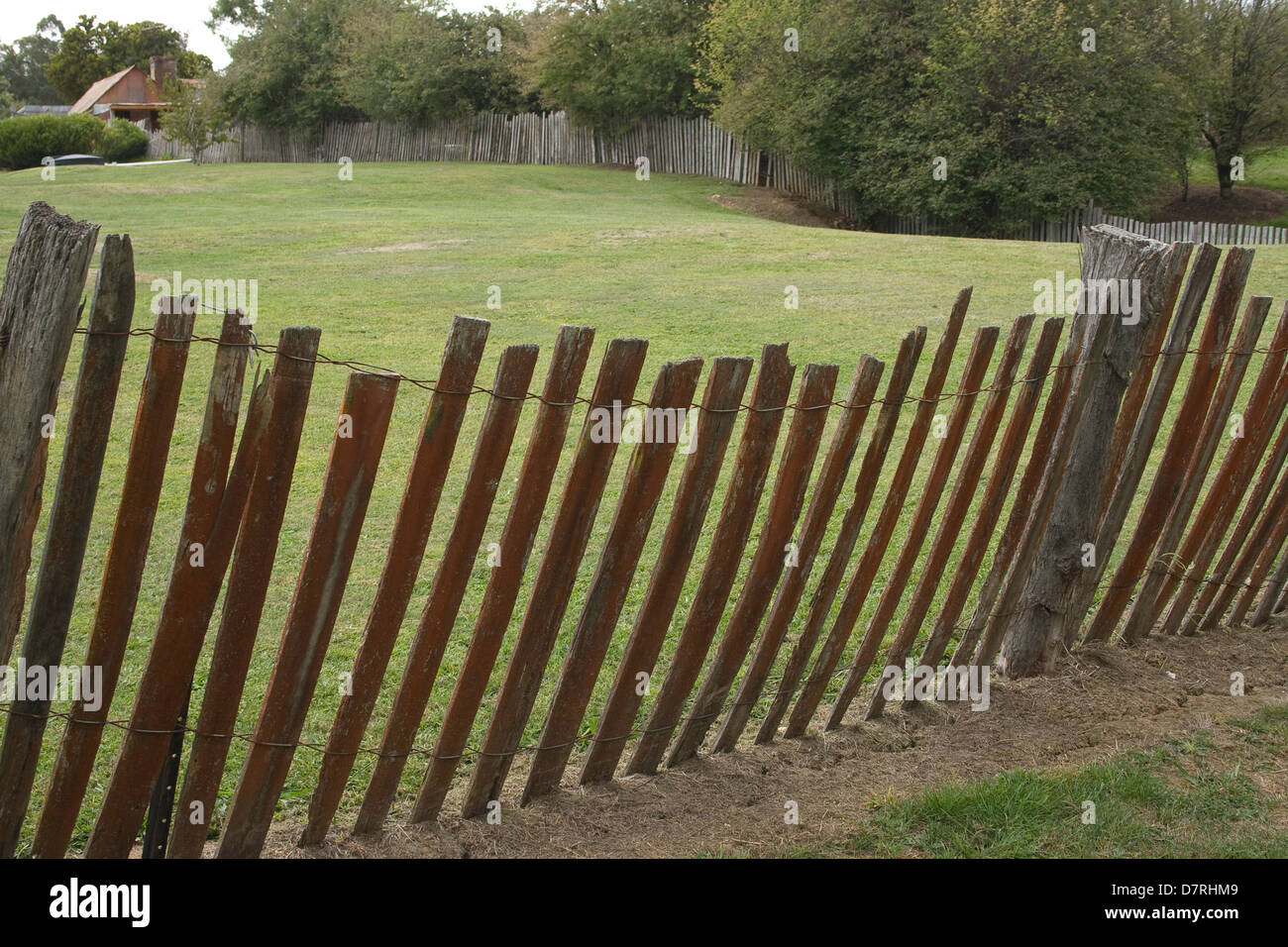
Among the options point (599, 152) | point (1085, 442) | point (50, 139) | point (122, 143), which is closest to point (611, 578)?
point (1085, 442)

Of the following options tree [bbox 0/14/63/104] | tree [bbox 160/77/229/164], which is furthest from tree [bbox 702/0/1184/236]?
tree [bbox 0/14/63/104]

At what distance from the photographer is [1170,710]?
465cm

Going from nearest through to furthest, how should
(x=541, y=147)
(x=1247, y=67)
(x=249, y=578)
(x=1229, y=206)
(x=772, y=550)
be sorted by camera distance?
(x=249, y=578)
(x=772, y=550)
(x=1247, y=67)
(x=1229, y=206)
(x=541, y=147)

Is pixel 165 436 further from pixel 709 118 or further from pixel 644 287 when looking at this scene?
pixel 709 118

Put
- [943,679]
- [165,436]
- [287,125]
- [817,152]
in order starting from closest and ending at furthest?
[165,436] → [943,679] → [817,152] → [287,125]

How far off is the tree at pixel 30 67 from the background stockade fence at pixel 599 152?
7814 centimetres

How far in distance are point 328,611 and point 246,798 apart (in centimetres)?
58

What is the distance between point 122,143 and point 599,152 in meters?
21.0

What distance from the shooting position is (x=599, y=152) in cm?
4097

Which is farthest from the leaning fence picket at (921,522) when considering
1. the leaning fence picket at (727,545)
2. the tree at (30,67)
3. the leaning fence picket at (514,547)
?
the tree at (30,67)

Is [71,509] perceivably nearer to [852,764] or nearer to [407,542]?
[407,542]

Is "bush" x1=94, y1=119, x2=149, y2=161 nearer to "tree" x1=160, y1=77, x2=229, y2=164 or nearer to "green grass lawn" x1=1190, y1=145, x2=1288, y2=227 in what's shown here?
"tree" x1=160, y1=77, x2=229, y2=164

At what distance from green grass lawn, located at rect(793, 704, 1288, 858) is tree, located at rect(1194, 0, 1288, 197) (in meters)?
37.5

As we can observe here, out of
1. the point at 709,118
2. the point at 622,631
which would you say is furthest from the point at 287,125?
A: the point at 622,631
